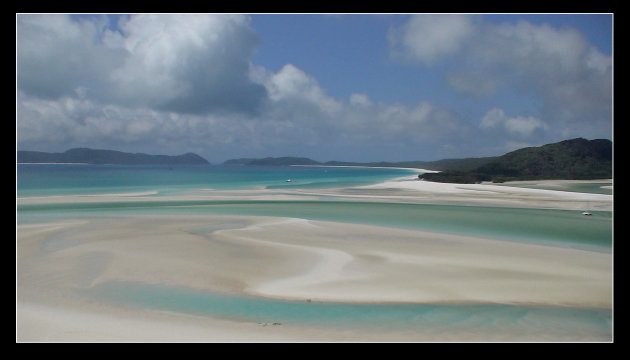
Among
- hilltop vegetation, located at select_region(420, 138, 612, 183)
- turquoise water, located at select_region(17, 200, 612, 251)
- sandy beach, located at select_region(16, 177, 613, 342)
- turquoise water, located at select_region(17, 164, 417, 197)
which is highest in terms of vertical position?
hilltop vegetation, located at select_region(420, 138, 612, 183)

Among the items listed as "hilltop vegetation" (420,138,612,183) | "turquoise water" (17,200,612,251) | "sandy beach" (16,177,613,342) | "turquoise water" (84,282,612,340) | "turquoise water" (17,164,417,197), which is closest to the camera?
"sandy beach" (16,177,613,342)

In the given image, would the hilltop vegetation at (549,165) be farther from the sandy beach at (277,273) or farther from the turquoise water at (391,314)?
the turquoise water at (391,314)

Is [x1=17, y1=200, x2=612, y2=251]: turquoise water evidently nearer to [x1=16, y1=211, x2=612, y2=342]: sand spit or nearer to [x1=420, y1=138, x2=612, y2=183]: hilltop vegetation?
[x1=16, y1=211, x2=612, y2=342]: sand spit

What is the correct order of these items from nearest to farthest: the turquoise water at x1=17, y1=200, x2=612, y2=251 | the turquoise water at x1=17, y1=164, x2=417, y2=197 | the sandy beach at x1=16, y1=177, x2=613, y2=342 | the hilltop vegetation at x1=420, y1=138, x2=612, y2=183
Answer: the sandy beach at x1=16, y1=177, x2=613, y2=342
the turquoise water at x1=17, y1=200, x2=612, y2=251
the turquoise water at x1=17, y1=164, x2=417, y2=197
the hilltop vegetation at x1=420, y1=138, x2=612, y2=183

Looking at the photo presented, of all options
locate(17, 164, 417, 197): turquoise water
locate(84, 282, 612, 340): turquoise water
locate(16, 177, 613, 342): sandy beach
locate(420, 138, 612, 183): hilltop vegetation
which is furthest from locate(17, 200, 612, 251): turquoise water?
locate(420, 138, 612, 183): hilltop vegetation

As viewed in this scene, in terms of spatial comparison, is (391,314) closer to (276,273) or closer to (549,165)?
(276,273)

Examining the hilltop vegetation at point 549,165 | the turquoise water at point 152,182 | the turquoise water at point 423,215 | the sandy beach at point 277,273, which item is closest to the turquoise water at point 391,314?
the sandy beach at point 277,273

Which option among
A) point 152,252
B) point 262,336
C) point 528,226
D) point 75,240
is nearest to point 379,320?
point 262,336
